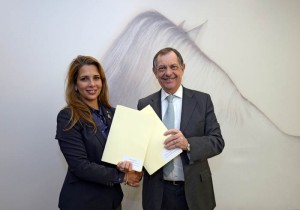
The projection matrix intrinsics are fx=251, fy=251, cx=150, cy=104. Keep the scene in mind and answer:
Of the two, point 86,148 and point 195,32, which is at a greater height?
point 195,32

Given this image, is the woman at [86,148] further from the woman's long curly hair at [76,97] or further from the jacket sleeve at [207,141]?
the jacket sleeve at [207,141]

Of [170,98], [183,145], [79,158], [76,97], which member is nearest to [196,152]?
[183,145]

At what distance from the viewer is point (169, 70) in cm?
153

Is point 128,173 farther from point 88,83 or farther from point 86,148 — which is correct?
point 88,83

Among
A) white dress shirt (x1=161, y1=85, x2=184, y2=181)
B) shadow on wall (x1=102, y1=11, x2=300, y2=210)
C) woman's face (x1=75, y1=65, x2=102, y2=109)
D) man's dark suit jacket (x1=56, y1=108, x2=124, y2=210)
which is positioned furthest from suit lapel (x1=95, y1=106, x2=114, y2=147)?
shadow on wall (x1=102, y1=11, x2=300, y2=210)

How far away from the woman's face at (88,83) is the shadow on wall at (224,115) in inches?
24.7

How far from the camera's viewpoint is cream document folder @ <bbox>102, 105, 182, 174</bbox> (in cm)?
138

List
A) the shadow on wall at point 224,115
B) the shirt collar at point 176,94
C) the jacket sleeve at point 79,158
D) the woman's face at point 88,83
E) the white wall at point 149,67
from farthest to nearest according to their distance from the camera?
the shadow on wall at point 224,115, the white wall at point 149,67, the shirt collar at point 176,94, the woman's face at point 88,83, the jacket sleeve at point 79,158

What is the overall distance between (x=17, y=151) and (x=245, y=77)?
2.08 metres

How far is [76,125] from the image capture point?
1380mm

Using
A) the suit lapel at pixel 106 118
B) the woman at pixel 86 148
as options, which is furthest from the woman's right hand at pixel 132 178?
the suit lapel at pixel 106 118

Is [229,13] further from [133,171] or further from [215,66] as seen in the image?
[133,171]

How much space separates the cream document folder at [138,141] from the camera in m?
1.38

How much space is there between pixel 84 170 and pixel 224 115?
1.46 meters
